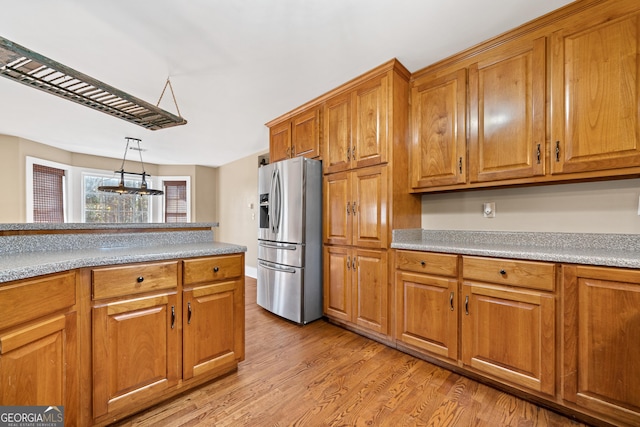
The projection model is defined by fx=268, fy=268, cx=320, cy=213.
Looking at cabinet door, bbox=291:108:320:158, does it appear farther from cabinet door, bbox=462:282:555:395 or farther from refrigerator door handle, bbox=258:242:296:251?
cabinet door, bbox=462:282:555:395

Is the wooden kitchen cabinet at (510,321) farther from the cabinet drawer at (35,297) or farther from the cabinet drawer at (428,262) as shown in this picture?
the cabinet drawer at (35,297)

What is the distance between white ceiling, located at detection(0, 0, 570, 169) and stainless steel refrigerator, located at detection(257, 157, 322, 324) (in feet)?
2.81

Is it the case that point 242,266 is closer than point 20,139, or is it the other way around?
point 242,266

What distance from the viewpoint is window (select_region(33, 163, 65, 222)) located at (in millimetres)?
4434

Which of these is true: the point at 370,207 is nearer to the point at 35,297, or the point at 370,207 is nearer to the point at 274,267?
the point at 274,267

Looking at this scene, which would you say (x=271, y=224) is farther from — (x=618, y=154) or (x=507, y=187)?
(x=618, y=154)

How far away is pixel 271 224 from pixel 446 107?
203 centimetres

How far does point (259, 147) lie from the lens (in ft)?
15.6

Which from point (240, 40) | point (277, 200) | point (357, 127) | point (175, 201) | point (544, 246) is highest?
point (240, 40)

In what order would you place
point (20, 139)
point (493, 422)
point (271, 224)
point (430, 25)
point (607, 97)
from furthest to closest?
point (20, 139) → point (271, 224) → point (430, 25) → point (607, 97) → point (493, 422)

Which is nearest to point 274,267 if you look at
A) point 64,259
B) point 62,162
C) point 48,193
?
point 64,259

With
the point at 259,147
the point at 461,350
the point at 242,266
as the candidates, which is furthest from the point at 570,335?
the point at 259,147

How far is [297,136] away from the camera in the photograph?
3131mm

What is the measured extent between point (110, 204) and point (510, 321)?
6878 millimetres
